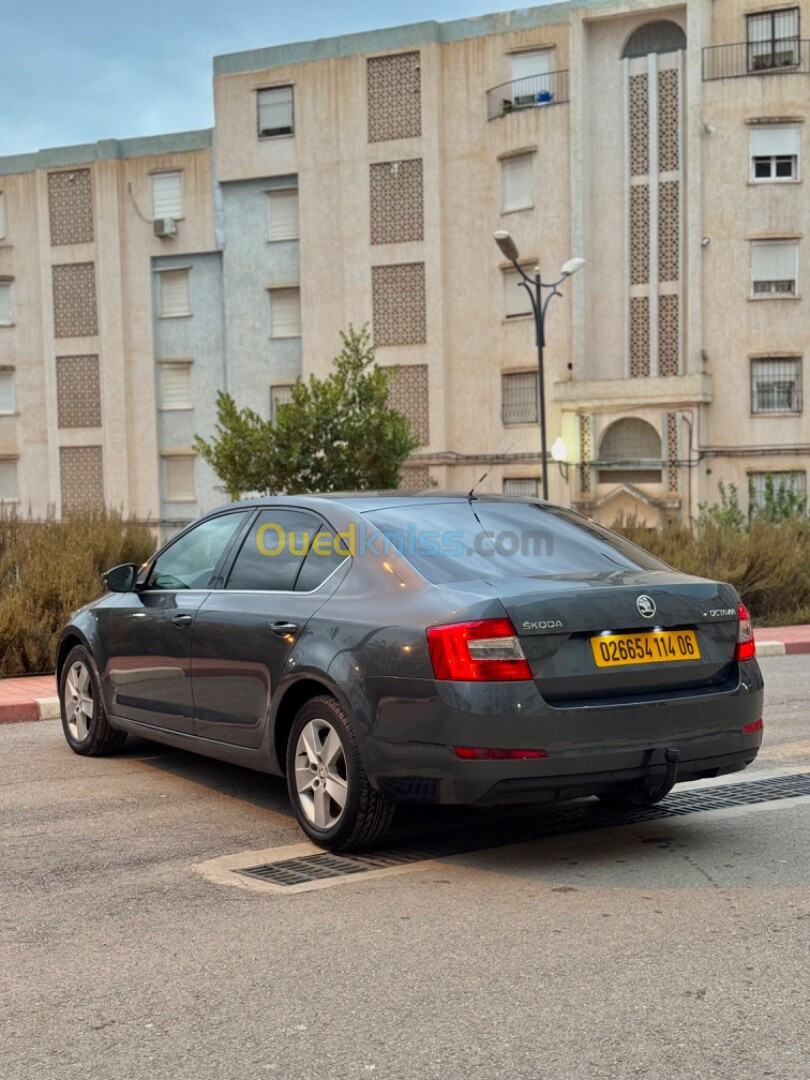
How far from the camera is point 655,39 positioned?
40.4 m

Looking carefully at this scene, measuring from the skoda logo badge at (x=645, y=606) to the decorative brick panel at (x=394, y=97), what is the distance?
130 ft

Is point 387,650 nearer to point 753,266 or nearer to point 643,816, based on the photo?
point 643,816

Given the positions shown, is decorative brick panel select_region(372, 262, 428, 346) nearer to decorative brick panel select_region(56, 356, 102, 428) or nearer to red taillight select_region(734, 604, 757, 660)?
decorative brick panel select_region(56, 356, 102, 428)

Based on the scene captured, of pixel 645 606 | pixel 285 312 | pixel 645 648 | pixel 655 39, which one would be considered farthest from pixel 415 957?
pixel 285 312

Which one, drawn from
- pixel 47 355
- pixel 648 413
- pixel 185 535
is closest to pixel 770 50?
pixel 648 413

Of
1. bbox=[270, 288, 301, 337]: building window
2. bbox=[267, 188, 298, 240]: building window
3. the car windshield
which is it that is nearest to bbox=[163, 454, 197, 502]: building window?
bbox=[270, 288, 301, 337]: building window

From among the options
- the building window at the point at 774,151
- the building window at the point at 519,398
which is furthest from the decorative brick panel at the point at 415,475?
the building window at the point at 774,151

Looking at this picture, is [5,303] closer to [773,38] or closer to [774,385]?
[774,385]

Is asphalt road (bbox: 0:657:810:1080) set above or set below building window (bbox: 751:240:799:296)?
below

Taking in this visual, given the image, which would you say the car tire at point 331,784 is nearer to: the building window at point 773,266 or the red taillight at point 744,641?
the red taillight at point 744,641

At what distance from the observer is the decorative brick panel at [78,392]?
4928cm

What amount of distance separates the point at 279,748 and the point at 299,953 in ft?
5.75

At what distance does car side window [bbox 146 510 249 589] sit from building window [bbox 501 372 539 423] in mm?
34512

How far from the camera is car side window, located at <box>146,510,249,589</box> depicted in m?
6.91
